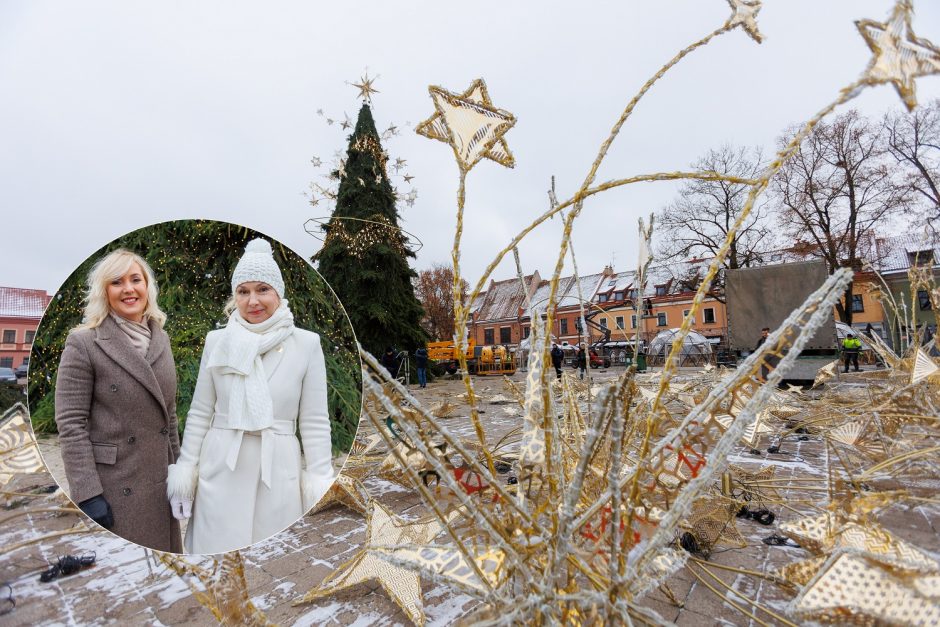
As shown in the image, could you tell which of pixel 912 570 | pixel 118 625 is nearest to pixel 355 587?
pixel 118 625

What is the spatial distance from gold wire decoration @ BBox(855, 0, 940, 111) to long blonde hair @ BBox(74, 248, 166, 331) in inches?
50.9

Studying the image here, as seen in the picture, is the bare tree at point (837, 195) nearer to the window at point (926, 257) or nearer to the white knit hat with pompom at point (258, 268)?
the window at point (926, 257)

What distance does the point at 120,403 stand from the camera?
2.87ft

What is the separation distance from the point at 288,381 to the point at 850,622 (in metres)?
1.14

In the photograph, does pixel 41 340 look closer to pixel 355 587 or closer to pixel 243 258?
pixel 243 258

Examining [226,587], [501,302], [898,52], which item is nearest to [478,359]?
[501,302]

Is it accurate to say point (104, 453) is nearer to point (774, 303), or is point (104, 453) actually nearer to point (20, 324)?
point (20, 324)

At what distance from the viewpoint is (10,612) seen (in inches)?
67.9

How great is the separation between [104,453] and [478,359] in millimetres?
21068

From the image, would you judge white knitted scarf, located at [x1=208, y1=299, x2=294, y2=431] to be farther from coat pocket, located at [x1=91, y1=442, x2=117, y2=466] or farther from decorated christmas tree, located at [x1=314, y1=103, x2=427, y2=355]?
decorated christmas tree, located at [x1=314, y1=103, x2=427, y2=355]

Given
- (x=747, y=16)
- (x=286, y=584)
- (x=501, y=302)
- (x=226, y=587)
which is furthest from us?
(x=501, y=302)

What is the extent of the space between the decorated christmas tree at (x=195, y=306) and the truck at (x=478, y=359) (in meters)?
17.2

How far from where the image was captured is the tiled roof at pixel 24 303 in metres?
0.91

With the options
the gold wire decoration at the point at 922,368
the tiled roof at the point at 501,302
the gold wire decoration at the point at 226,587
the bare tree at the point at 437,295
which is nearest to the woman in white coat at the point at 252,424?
the gold wire decoration at the point at 226,587
